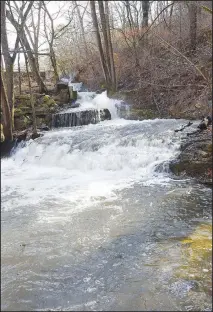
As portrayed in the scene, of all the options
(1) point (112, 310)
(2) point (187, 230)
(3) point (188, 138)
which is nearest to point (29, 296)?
(1) point (112, 310)

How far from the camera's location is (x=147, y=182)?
8.02 m

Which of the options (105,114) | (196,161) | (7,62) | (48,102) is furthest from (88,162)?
(48,102)

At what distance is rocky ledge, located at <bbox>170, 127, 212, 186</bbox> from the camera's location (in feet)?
26.0

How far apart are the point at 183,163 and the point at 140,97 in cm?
736

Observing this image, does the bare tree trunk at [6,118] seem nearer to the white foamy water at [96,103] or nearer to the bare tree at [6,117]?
the bare tree at [6,117]

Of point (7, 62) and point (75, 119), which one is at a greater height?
point (7, 62)

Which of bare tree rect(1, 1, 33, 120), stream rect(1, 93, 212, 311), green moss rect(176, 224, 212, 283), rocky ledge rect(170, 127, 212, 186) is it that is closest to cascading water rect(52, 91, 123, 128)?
bare tree rect(1, 1, 33, 120)

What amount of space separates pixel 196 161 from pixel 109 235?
12.6ft

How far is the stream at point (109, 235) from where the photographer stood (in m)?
3.94

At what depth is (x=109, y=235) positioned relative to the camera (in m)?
5.46

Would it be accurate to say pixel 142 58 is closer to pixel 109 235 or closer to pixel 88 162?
pixel 88 162

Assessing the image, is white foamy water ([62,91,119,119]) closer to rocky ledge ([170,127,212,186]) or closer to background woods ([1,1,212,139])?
background woods ([1,1,212,139])

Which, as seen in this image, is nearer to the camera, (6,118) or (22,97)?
(6,118)

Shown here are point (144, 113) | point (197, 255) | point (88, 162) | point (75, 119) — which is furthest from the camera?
point (75, 119)
